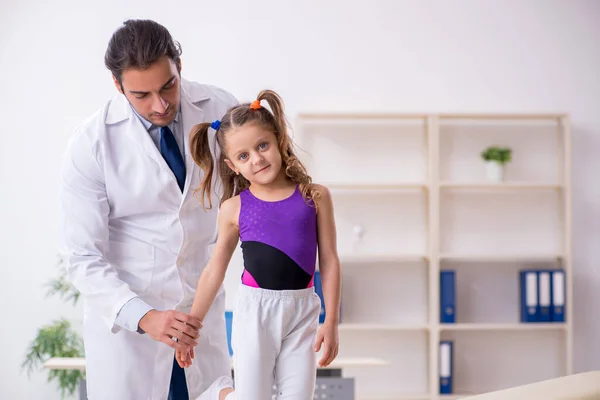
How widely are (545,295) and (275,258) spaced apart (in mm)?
2954

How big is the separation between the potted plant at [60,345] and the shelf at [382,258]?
4.96 ft

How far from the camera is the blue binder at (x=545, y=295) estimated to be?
4.20 m

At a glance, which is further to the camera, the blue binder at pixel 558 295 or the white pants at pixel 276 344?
the blue binder at pixel 558 295

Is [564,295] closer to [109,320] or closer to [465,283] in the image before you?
[465,283]

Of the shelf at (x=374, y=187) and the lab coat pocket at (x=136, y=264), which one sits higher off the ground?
the shelf at (x=374, y=187)

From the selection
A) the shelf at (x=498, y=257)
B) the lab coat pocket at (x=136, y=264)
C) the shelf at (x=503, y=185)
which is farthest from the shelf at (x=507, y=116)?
the lab coat pocket at (x=136, y=264)

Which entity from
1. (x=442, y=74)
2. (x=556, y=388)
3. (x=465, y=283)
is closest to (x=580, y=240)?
(x=465, y=283)

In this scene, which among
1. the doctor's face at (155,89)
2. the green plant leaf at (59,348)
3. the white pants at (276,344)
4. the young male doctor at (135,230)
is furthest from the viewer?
the green plant leaf at (59,348)

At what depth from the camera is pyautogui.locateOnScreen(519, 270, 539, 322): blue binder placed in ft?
13.8

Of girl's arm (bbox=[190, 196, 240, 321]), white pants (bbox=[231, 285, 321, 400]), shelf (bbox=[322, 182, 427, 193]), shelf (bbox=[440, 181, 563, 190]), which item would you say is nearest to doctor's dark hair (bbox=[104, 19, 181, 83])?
girl's arm (bbox=[190, 196, 240, 321])

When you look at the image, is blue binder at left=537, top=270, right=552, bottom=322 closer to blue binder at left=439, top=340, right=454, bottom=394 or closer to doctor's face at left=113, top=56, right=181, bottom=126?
blue binder at left=439, top=340, right=454, bottom=394

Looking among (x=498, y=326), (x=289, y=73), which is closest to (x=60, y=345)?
(x=289, y=73)

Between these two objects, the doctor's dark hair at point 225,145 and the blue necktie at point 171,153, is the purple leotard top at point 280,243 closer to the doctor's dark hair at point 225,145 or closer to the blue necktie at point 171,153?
the doctor's dark hair at point 225,145

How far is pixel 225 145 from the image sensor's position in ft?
5.61
